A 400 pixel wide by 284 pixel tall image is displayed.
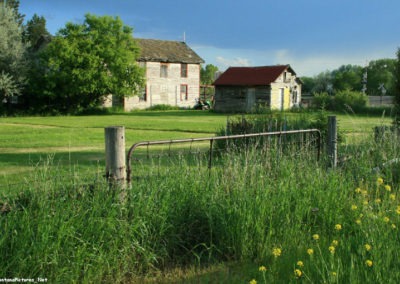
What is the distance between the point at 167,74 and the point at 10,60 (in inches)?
691


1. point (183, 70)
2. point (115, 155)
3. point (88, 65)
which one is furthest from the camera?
point (183, 70)

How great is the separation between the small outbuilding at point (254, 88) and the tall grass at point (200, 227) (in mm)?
35418

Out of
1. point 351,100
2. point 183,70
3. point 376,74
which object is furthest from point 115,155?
point 376,74

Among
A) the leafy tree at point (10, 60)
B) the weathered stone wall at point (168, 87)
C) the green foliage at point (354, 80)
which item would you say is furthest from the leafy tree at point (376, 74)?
the leafy tree at point (10, 60)

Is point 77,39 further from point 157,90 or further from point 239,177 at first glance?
point 239,177

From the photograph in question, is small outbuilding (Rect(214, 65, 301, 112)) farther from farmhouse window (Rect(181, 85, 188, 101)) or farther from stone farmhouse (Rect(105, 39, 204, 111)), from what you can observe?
farmhouse window (Rect(181, 85, 188, 101))

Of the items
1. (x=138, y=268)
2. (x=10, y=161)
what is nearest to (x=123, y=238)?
(x=138, y=268)

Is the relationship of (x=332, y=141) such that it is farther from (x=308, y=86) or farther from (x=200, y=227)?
(x=308, y=86)

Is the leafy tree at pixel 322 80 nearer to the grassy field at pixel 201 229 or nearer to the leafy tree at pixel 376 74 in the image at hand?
the leafy tree at pixel 376 74

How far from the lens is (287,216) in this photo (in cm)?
458

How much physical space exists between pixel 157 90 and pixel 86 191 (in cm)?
4422

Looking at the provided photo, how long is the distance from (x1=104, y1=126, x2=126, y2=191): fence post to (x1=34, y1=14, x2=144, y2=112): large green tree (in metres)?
32.8

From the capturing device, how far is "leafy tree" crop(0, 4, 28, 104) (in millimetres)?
34344

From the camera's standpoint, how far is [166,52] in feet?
160
